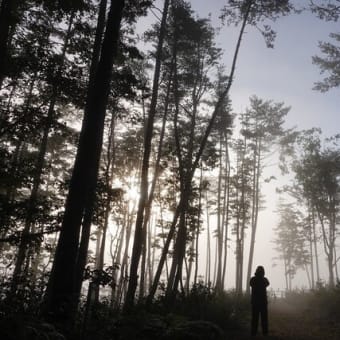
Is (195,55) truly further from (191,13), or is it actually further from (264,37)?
(264,37)

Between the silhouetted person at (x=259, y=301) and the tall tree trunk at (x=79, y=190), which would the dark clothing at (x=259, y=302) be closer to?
the silhouetted person at (x=259, y=301)

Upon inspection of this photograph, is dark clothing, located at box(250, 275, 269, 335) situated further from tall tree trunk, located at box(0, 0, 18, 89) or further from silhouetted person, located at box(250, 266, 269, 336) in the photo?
tall tree trunk, located at box(0, 0, 18, 89)

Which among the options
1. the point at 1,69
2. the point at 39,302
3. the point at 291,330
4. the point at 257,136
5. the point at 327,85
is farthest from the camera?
the point at 257,136

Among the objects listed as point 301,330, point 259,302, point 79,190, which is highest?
point 79,190

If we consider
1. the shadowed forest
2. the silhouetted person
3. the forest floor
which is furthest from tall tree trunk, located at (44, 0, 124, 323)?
the silhouetted person

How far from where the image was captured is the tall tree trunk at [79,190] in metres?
5.74

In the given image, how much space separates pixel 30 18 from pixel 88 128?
5353mm

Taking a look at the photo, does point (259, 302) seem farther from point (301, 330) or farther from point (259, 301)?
point (301, 330)

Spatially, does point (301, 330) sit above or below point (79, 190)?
below

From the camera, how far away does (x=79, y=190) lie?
21.0ft

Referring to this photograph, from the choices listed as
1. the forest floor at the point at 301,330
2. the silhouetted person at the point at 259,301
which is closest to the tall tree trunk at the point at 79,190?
the forest floor at the point at 301,330

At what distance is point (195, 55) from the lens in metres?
17.1

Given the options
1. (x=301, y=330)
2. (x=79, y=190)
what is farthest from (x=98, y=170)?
(x=301, y=330)

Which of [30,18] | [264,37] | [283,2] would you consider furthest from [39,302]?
[283,2]
